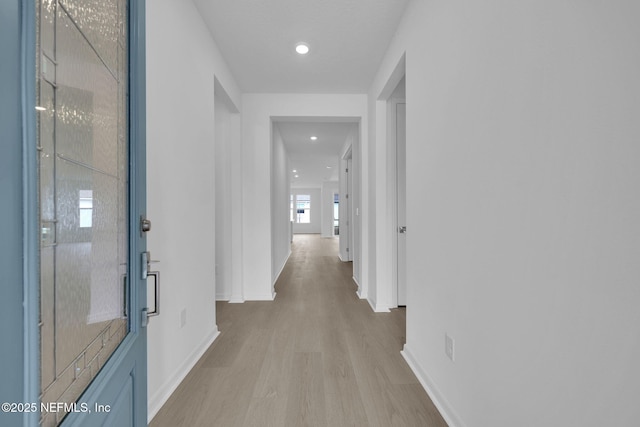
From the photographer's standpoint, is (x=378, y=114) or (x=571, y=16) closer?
(x=571, y=16)

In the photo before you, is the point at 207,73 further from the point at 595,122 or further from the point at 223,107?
the point at 595,122

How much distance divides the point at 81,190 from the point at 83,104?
0.22 meters

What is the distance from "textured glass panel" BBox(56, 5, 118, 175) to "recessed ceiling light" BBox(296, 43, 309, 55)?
6.86 feet

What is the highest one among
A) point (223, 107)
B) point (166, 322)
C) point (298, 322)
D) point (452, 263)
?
point (223, 107)

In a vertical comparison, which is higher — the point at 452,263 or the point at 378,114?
the point at 378,114

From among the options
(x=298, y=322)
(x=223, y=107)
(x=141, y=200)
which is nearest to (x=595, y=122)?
(x=141, y=200)

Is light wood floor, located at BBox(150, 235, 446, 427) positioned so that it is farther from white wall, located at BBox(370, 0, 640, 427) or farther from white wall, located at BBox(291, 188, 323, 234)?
white wall, located at BBox(291, 188, 323, 234)

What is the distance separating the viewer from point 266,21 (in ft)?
7.72

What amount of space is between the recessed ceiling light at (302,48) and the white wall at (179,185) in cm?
74

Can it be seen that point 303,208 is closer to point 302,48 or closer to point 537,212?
point 302,48

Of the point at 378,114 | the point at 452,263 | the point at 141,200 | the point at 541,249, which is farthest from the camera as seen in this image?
the point at 378,114

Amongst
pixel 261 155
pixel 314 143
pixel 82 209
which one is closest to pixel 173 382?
pixel 82 209

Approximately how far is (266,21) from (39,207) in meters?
2.32

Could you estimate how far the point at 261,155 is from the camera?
3.77m
